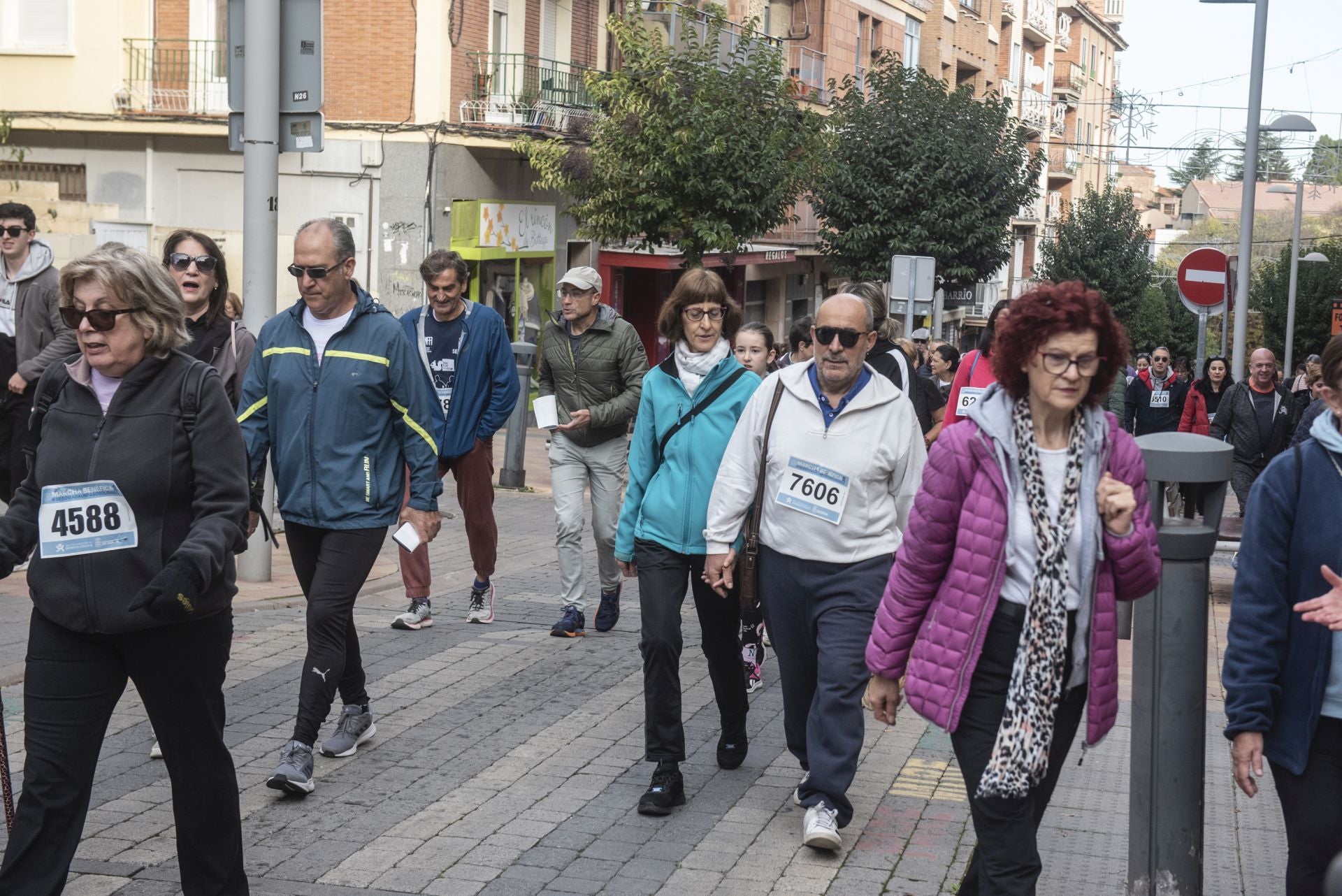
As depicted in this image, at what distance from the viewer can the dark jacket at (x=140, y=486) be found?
410cm

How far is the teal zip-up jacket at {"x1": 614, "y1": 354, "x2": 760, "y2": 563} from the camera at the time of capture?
19.7ft

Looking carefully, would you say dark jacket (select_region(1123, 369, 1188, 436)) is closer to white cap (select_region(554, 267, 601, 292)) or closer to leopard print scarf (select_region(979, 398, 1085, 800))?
white cap (select_region(554, 267, 601, 292))

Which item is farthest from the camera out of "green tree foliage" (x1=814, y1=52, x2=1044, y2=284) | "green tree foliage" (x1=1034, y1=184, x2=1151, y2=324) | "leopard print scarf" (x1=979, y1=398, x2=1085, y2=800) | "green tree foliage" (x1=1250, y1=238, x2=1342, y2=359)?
"green tree foliage" (x1=1034, y1=184, x2=1151, y2=324)

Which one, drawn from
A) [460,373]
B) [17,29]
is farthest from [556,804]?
[17,29]

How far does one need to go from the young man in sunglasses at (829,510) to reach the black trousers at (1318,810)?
1.76 meters

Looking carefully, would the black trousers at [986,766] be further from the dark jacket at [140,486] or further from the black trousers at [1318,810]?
the dark jacket at [140,486]

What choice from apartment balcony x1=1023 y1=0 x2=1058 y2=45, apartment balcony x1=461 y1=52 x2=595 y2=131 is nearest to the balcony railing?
apartment balcony x1=461 y1=52 x2=595 y2=131

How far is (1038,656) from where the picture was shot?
12.7 feet

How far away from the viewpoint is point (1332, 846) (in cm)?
370

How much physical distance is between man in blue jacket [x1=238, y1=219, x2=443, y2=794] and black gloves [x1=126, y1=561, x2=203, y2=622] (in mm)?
1787

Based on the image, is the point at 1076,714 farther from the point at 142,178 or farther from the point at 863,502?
the point at 142,178

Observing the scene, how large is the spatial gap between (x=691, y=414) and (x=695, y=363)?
0.72 ft

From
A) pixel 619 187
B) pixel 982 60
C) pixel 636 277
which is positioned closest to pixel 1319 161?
pixel 982 60

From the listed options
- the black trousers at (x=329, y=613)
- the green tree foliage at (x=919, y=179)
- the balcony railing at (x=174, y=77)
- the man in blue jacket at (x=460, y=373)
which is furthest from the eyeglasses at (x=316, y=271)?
the green tree foliage at (x=919, y=179)
